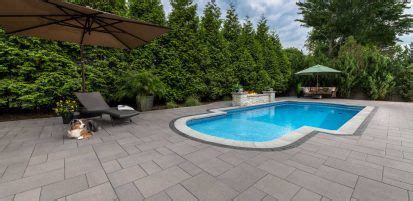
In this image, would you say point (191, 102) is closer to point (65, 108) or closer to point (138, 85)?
point (138, 85)

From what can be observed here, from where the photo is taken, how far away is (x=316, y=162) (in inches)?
99.6

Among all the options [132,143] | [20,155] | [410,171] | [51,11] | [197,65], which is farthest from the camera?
[197,65]

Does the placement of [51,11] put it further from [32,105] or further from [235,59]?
[235,59]

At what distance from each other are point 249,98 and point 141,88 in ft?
17.6

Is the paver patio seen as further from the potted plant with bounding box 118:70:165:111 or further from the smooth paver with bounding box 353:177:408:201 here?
the potted plant with bounding box 118:70:165:111

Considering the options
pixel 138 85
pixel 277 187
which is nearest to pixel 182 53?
pixel 138 85

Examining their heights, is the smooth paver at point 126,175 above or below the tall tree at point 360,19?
below

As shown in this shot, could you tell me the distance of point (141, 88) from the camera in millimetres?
6684

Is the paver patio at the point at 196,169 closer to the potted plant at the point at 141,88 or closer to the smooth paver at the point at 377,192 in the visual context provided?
the smooth paver at the point at 377,192

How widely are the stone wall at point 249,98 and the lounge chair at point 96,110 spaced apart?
5.22m

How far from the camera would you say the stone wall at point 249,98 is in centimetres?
857

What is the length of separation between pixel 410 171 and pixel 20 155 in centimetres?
575

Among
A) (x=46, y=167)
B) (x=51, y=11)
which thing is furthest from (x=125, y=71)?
(x=46, y=167)

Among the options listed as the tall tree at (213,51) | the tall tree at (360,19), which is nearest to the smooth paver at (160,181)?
the tall tree at (213,51)
